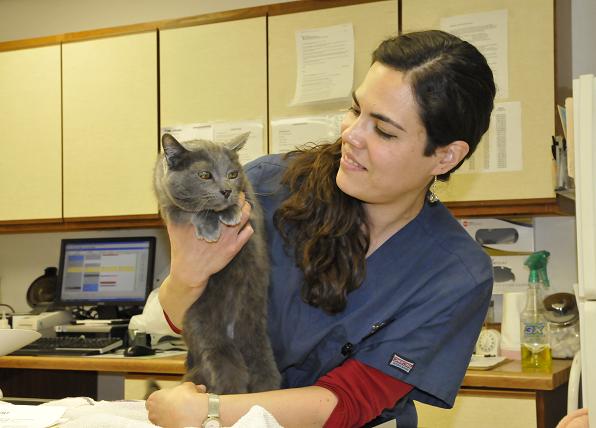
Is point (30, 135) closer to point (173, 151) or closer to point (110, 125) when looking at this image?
point (110, 125)

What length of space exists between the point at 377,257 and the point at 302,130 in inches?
52.3

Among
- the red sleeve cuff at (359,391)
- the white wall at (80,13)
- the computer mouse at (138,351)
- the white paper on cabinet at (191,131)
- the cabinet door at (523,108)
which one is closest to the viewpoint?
the red sleeve cuff at (359,391)

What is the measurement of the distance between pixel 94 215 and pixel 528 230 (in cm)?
170

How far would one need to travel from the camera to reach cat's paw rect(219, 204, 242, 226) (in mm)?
1342

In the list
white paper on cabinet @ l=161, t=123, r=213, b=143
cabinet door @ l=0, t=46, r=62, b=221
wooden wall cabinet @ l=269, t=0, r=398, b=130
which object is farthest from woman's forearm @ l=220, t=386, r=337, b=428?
cabinet door @ l=0, t=46, r=62, b=221

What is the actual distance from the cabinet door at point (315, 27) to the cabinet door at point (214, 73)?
0.04 metres

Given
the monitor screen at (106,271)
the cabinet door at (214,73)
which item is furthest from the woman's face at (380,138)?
the monitor screen at (106,271)

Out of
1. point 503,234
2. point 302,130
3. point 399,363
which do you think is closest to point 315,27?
point 302,130

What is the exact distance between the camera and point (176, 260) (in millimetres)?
1380

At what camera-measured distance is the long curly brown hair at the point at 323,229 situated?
1382 millimetres

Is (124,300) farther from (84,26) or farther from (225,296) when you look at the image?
(225,296)

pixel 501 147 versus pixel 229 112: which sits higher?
pixel 229 112

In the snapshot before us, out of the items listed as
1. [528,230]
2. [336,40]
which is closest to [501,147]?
[528,230]

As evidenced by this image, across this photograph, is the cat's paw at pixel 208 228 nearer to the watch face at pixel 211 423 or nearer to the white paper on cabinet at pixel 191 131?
the watch face at pixel 211 423
